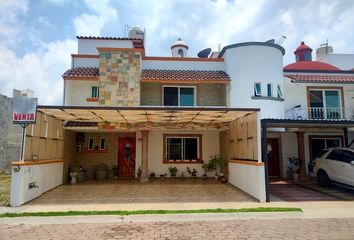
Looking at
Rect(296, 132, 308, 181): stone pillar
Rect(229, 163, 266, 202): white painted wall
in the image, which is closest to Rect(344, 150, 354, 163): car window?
Rect(296, 132, 308, 181): stone pillar

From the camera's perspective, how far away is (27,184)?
10078 millimetres

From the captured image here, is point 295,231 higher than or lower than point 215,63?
lower

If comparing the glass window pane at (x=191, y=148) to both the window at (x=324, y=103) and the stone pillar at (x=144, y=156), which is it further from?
the window at (x=324, y=103)

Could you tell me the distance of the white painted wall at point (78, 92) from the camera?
16.0 metres

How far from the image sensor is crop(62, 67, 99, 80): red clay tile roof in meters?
15.6

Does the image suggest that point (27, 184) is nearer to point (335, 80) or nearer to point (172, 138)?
point (172, 138)

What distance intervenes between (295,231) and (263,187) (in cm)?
334

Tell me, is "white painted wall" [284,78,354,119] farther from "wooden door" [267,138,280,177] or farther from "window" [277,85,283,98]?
"wooden door" [267,138,280,177]

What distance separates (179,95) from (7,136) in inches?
453

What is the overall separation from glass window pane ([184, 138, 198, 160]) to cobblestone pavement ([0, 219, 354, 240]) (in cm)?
933

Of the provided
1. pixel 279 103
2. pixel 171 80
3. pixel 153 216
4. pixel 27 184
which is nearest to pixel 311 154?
pixel 279 103

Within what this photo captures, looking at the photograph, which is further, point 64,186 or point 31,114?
point 64,186

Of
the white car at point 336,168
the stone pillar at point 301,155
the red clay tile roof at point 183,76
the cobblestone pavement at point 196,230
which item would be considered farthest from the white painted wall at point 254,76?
the cobblestone pavement at point 196,230

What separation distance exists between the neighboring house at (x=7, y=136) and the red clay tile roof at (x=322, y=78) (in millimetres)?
16966
